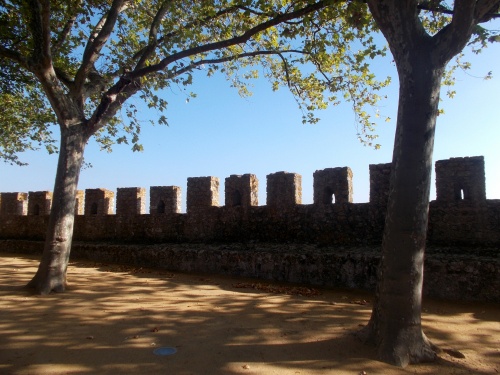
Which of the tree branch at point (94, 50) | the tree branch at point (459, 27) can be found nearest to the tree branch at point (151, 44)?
the tree branch at point (94, 50)

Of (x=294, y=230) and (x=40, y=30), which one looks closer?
(x=40, y=30)

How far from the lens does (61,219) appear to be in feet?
22.1

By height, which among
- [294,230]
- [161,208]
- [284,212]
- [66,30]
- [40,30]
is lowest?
[294,230]

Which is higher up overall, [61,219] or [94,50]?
[94,50]

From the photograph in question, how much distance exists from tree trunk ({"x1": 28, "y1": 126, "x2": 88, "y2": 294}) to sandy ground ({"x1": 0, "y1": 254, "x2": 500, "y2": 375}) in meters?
0.35

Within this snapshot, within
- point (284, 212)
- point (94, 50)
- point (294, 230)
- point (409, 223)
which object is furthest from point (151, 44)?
point (409, 223)

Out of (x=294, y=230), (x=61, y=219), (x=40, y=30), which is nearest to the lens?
(x=40, y=30)

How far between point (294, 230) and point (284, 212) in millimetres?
495

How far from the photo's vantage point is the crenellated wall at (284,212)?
23.2ft

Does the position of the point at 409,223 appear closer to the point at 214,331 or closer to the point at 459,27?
the point at 459,27

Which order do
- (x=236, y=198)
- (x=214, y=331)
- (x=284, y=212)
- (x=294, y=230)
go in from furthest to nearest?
1. (x=236, y=198)
2. (x=284, y=212)
3. (x=294, y=230)
4. (x=214, y=331)

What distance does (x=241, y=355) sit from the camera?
12.5 feet

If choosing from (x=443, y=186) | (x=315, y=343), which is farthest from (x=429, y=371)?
(x=443, y=186)

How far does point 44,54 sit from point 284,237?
6.03 m
